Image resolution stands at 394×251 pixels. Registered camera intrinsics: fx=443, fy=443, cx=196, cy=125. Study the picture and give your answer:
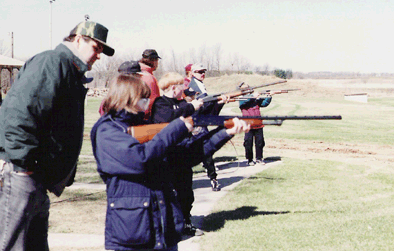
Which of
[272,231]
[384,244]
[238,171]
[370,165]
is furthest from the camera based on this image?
[370,165]

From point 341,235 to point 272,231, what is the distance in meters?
0.82

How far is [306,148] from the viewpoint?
14.0 meters

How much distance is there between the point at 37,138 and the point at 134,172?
25.2 inches

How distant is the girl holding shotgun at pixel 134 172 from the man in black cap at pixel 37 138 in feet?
0.79

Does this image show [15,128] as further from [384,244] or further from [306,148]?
[306,148]

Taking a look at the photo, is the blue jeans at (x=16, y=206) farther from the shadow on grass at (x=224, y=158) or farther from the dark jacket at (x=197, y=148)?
the shadow on grass at (x=224, y=158)

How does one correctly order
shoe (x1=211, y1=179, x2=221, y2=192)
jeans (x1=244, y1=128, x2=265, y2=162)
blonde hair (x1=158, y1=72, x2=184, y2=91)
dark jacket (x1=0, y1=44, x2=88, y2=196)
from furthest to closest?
jeans (x1=244, y1=128, x2=265, y2=162), shoe (x1=211, y1=179, x2=221, y2=192), blonde hair (x1=158, y1=72, x2=184, y2=91), dark jacket (x1=0, y1=44, x2=88, y2=196)

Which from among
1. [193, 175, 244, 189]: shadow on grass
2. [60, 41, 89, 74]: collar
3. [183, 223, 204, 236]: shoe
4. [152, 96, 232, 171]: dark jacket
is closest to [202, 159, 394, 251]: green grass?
[183, 223, 204, 236]: shoe

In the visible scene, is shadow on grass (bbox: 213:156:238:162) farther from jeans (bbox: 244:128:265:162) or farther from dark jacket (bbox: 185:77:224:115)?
dark jacket (bbox: 185:77:224:115)

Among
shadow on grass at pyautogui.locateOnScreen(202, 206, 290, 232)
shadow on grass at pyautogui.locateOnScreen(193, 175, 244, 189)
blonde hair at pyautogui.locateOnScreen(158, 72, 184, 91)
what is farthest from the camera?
shadow on grass at pyautogui.locateOnScreen(193, 175, 244, 189)

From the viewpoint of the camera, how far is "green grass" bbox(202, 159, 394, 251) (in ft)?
16.8

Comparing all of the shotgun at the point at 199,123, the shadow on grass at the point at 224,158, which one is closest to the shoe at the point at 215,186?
the shadow on grass at the point at 224,158

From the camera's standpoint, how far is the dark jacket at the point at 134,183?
2.71 metres

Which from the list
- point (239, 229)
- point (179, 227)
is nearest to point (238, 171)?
point (239, 229)
